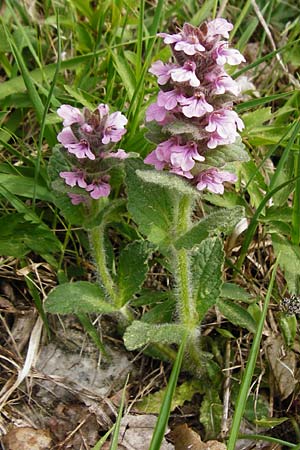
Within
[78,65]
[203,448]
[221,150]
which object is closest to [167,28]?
[78,65]

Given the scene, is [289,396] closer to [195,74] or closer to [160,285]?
[160,285]

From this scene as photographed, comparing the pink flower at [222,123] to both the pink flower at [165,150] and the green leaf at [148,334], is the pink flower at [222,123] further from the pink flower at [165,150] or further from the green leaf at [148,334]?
the green leaf at [148,334]

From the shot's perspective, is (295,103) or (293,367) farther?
(295,103)

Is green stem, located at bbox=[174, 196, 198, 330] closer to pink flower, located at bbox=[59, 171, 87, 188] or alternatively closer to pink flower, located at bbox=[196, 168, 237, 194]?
pink flower, located at bbox=[196, 168, 237, 194]

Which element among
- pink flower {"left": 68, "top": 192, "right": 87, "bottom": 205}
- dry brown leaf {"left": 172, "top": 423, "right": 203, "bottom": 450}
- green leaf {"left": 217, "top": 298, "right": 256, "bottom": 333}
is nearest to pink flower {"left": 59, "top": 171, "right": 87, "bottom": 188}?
pink flower {"left": 68, "top": 192, "right": 87, "bottom": 205}

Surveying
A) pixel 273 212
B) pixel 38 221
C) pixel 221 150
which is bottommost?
pixel 273 212

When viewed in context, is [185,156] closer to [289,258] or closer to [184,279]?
[184,279]
